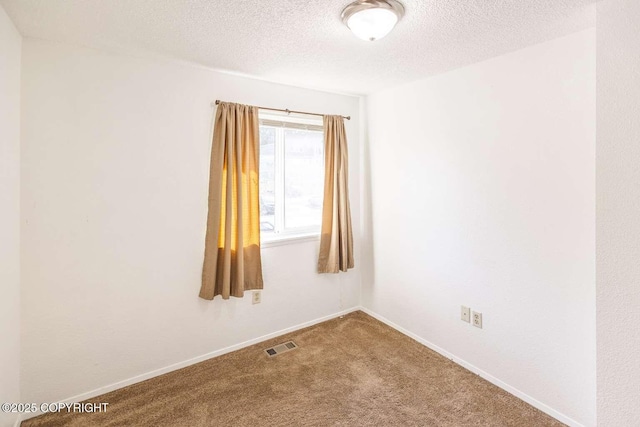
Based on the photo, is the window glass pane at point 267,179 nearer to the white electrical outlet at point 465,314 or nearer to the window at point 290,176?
the window at point 290,176

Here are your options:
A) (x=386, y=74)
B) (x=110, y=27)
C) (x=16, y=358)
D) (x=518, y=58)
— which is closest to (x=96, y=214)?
(x=16, y=358)

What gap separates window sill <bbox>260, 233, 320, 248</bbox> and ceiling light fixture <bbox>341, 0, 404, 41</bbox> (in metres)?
1.78

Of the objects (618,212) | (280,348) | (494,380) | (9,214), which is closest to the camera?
(618,212)

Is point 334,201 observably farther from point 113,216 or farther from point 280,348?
point 113,216

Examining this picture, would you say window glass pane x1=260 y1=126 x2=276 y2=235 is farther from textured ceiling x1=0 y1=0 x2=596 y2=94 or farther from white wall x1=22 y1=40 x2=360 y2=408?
textured ceiling x1=0 y1=0 x2=596 y2=94

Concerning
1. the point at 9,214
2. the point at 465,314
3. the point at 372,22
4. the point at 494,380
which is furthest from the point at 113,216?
the point at 494,380

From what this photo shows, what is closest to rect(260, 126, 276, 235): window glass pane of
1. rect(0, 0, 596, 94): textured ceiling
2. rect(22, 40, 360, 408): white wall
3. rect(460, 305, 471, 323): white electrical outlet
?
rect(22, 40, 360, 408): white wall

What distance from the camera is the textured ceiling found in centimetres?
156

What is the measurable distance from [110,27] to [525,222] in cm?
273

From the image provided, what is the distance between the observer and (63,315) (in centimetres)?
202

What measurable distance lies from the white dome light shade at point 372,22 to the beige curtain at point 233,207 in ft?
4.03

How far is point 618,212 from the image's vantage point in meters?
1.53

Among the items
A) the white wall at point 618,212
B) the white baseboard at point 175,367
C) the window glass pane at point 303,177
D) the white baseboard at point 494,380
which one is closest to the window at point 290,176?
the window glass pane at point 303,177

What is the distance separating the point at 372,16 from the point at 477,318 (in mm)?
2116
